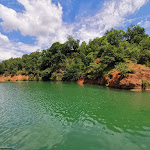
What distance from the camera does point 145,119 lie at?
769cm

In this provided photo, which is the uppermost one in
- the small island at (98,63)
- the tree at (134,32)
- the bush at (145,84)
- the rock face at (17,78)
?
the tree at (134,32)

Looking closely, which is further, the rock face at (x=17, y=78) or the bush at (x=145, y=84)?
the rock face at (x=17, y=78)

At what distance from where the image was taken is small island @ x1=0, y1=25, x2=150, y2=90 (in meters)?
23.1

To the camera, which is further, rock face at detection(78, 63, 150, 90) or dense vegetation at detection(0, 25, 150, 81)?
dense vegetation at detection(0, 25, 150, 81)

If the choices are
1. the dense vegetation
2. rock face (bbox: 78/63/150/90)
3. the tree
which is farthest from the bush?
the tree

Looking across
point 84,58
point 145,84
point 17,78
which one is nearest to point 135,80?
point 145,84

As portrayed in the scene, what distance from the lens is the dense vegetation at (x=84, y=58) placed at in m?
29.4

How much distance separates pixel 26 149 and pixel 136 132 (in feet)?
21.9

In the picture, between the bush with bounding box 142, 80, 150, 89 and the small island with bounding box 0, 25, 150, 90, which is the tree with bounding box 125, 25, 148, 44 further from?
the bush with bounding box 142, 80, 150, 89

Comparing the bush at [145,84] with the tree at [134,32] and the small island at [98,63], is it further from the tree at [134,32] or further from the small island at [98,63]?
the tree at [134,32]

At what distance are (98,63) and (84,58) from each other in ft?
46.0

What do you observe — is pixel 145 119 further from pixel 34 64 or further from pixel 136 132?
pixel 34 64

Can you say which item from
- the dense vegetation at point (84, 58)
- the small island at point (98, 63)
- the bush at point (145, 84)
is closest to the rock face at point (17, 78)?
the small island at point (98, 63)

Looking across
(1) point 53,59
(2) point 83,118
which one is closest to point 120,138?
(2) point 83,118
